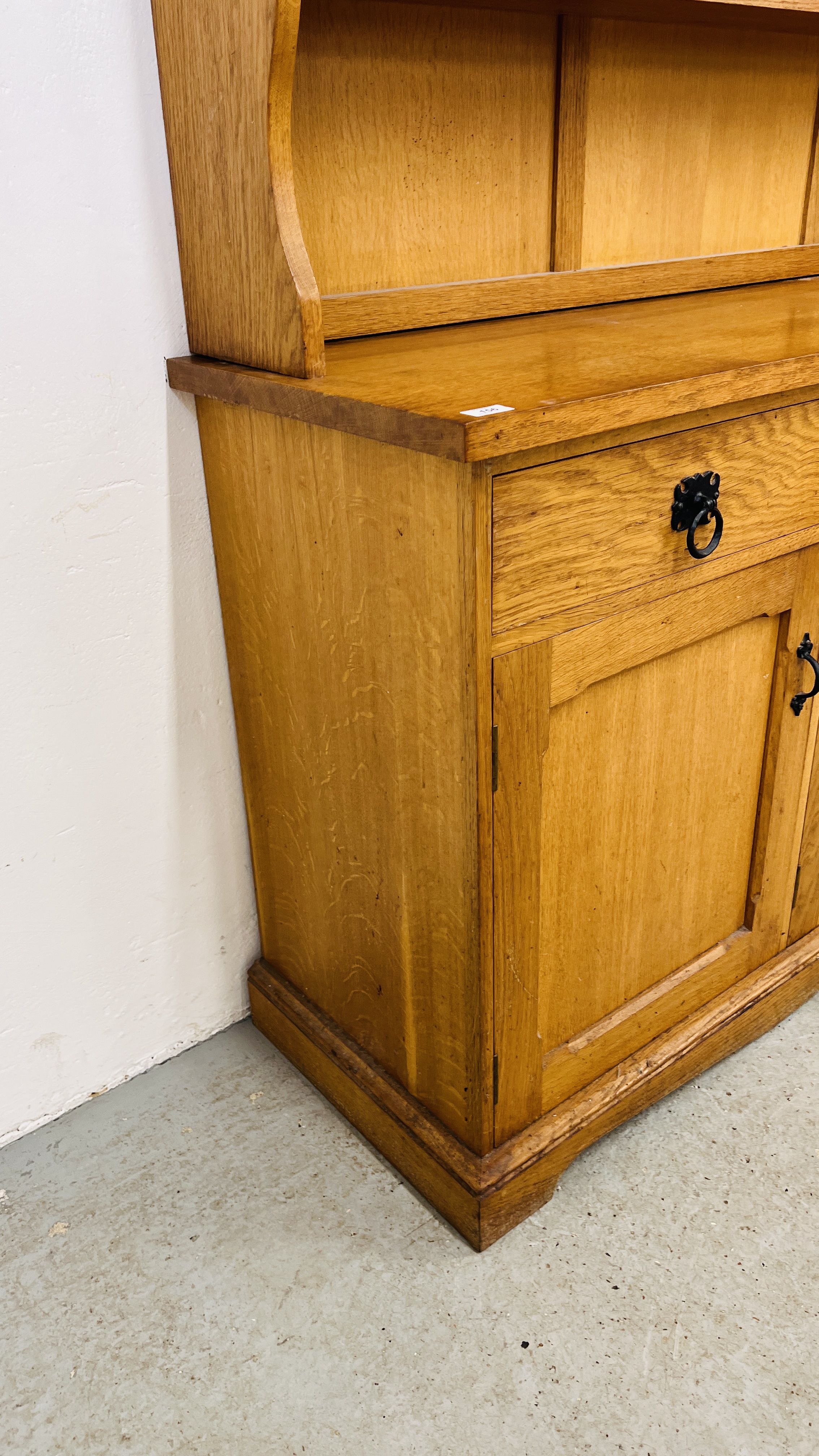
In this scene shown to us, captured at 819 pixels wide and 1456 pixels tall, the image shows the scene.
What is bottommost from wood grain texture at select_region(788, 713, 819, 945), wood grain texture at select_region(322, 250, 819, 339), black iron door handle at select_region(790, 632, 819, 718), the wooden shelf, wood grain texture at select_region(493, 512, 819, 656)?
wood grain texture at select_region(788, 713, 819, 945)

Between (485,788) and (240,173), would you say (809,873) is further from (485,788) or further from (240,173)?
(240,173)

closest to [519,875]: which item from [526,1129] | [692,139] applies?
[526,1129]

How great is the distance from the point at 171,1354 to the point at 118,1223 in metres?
0.20

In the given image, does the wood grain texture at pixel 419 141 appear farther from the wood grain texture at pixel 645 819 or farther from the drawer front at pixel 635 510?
the wood grain texture at pixel 645 819

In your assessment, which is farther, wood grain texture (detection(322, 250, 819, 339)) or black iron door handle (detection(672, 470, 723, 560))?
wood grain texture (detection(322, 250, 819, 339))

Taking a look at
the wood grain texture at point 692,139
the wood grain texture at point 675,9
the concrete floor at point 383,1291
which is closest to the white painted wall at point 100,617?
the concrete floor at point 383,1291

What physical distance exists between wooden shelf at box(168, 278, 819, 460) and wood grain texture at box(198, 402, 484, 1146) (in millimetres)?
45

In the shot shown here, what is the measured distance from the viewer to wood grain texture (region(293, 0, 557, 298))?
4.28 ft

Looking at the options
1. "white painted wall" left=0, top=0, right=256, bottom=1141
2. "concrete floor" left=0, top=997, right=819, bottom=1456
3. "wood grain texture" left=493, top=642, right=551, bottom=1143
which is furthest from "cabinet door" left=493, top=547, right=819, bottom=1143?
"white painted wall" left=0, top=0, right=256, bottom=1141

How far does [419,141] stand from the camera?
140 centimetres

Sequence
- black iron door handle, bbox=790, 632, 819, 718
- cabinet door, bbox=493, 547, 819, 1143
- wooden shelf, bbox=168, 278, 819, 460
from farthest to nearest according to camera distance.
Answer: black iron door handle, bbox=790, 632, 819, 718 < cabinet door, bbox=493, 547, 819, 1143 < wooden shelf, bbox=168, 278, 819, 460

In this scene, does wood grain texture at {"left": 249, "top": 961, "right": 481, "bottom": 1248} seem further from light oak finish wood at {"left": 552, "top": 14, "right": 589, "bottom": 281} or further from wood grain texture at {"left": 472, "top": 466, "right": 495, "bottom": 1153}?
light oak finish wood at {"left": 552, "top": 14, "right": 589, "bottom": 281}

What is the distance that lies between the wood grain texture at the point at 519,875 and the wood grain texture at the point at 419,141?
2.19 feet

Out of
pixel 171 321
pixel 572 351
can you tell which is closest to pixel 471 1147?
pixel 572 351
